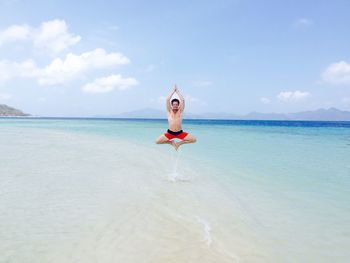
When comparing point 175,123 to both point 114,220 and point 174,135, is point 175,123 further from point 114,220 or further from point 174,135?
point 114,220

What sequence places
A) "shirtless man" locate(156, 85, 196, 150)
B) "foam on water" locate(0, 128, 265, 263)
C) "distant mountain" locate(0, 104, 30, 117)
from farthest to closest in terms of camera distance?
"distant mountain" locate(0, 104, 30, 117), "shirtless man" locate(156, 85, 196, 150), "foam on water" locate(0, 128, 265, 263)

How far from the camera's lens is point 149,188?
9.30 m

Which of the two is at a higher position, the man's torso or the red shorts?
the man's torso

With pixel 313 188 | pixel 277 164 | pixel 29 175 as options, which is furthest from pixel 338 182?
pixel 29 175

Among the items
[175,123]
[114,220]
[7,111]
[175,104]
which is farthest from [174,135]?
[7,111]

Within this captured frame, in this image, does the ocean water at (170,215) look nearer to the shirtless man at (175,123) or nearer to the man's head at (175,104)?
the shirtless man at (175,123)

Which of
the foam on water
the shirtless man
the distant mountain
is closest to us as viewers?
the foam on water

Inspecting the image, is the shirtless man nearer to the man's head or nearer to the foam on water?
the man's head

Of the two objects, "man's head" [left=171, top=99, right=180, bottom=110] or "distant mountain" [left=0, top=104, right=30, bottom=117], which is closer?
"man's head" [left=171, top=99, right=180, bottom=110]

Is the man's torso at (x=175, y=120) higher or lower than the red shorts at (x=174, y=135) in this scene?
higher

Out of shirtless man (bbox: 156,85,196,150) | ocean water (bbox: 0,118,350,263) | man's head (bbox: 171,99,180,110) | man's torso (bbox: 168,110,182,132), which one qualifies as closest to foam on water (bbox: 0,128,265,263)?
ocean water (bbox: 0,118,350,263)

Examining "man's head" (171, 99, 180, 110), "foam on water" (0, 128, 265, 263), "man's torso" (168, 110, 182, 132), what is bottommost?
"foam on water" (0, 128, 265, 263)

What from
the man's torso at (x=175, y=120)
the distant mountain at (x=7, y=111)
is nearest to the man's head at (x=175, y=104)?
the man's torso at (x=175, y=120)

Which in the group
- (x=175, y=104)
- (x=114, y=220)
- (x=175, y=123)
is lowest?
(x=114, y=220)
